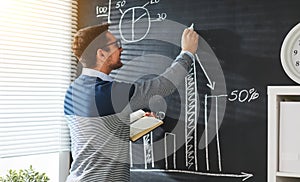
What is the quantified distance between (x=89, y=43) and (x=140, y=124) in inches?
21.8

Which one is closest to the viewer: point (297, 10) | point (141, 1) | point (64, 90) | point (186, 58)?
point (297, 10)

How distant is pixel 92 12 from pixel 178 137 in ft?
3.38

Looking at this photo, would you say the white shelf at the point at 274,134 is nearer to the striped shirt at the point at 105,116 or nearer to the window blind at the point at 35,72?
the striped shirt at the point at 105,116

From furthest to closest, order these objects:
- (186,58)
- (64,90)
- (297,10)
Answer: (64,90) < (186,58) < (297,10)

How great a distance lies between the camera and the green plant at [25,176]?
9.88 ft

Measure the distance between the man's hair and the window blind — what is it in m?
0.32

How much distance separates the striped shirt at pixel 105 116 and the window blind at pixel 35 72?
0.32 meters

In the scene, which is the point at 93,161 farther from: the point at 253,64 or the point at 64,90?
the point at 253,64

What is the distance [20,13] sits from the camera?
310 cm

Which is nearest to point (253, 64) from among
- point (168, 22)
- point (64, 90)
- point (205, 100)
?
point (205, 100)

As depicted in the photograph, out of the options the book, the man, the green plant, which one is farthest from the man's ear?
the green plant

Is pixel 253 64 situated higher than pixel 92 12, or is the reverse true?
pixel 92 12

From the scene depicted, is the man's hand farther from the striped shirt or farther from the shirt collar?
the shirt collar

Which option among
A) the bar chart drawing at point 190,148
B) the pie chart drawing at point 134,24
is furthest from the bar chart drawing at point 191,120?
the pie chart drawing at point 134,24
